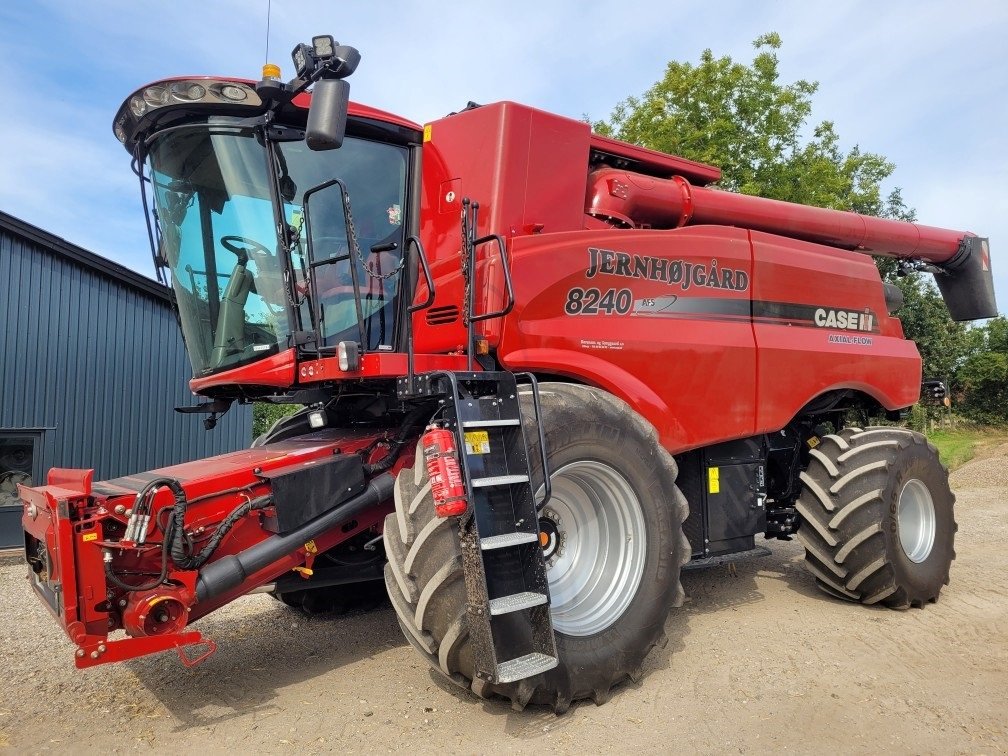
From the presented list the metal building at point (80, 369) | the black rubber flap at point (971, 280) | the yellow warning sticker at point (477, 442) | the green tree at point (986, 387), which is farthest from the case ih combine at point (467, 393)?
the green tree at point (986, 387)

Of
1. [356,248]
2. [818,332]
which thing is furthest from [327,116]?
[818,332]

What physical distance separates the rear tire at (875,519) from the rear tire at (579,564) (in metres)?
1.89

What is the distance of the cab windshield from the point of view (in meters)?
4.08

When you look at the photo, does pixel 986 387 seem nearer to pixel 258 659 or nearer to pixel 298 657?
pixel 298 657

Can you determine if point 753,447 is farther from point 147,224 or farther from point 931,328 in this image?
point 931,328

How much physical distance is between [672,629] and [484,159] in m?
3.15

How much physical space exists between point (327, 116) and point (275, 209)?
2.82 ft

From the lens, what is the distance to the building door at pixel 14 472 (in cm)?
998

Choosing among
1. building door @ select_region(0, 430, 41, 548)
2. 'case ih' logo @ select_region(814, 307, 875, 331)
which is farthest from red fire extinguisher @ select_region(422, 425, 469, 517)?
building door @ select_region(0, 430, 41, 548)

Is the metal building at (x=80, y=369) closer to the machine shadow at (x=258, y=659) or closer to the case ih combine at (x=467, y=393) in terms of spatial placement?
the machine shadow at (x=258, y=659)

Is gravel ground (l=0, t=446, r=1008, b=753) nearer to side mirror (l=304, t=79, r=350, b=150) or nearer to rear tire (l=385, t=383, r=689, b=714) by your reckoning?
rear tire (l=385, t=383, r=689, b=714)

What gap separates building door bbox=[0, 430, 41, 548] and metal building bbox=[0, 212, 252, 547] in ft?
0.04

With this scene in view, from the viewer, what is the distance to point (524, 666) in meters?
3.20

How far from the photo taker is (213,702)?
3824mm
